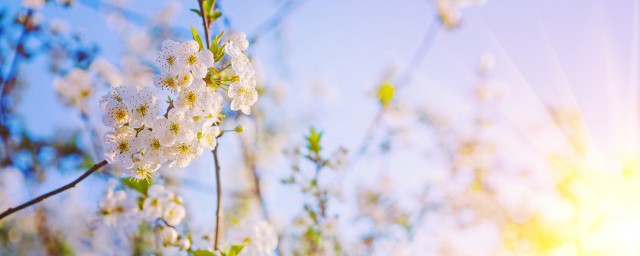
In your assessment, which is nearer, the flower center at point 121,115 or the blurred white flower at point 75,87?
the flower center at point 121,115

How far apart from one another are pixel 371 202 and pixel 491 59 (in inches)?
104

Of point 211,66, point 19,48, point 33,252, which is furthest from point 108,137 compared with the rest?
point 33,252

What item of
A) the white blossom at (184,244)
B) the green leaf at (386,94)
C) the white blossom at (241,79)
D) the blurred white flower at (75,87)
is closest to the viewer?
the white blossom at (241,79)

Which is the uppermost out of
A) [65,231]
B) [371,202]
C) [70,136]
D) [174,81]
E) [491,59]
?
[491,59]

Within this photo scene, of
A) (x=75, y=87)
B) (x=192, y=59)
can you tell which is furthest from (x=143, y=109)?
(x=75, y=87)

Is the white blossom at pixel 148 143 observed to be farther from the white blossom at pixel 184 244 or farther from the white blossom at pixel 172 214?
the white blossom at pixel 172 214

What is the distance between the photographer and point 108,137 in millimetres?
1342

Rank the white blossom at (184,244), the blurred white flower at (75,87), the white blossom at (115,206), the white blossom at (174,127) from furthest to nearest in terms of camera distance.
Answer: the blurred white flower at (75,87) → the white blossom at (115,206) → the white blossom at (184,244) → the white blossom at (174,127)

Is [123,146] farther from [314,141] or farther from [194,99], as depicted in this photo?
[314,141]

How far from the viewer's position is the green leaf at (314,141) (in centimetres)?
243

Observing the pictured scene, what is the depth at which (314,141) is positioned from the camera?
2451 mm

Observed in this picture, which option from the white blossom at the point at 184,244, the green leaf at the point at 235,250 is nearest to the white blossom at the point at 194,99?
the green leaf at the point at 235,250

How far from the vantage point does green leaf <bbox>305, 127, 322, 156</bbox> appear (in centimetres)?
243

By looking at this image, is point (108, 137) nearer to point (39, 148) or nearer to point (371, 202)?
point (39, 148)
